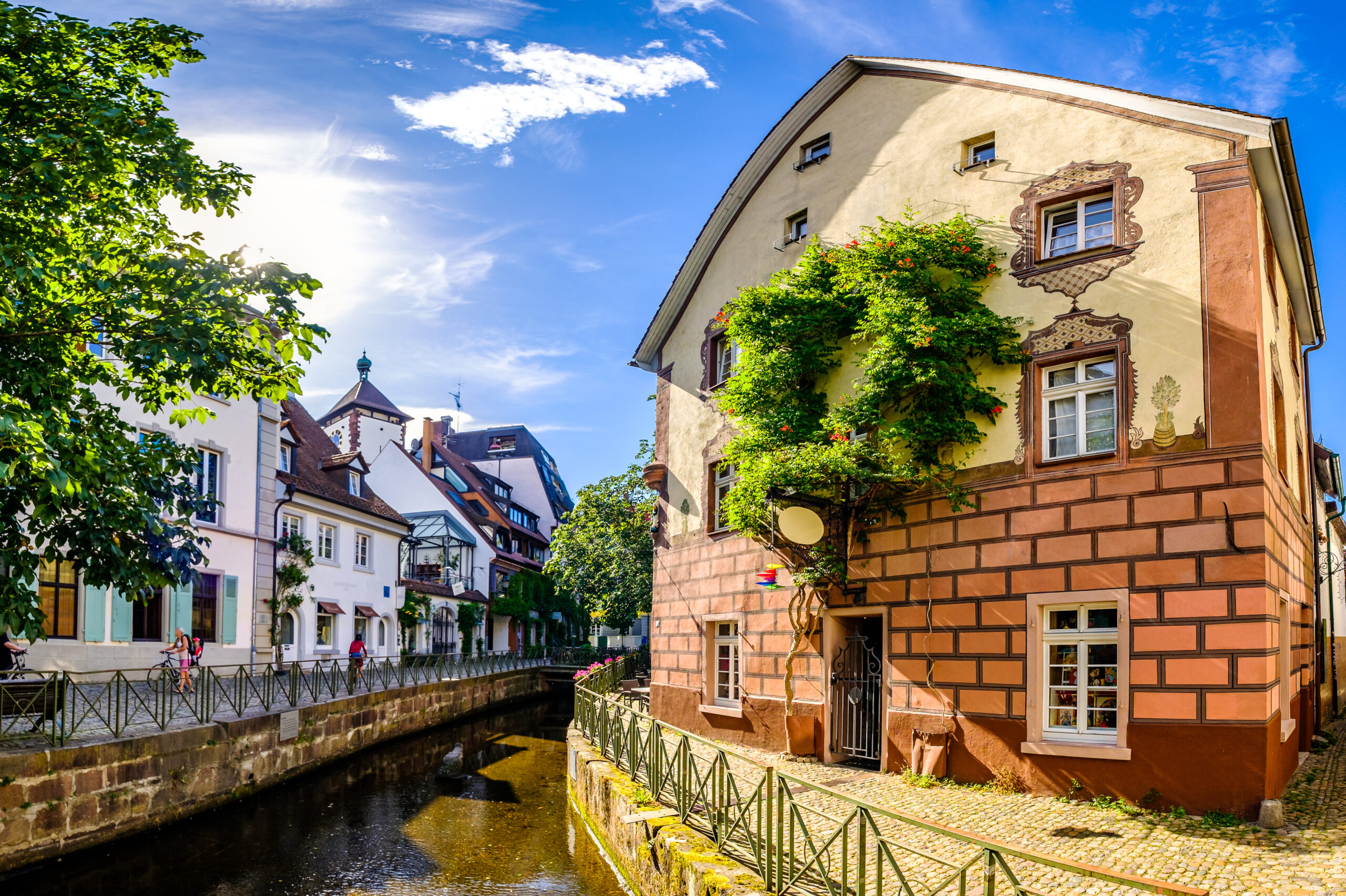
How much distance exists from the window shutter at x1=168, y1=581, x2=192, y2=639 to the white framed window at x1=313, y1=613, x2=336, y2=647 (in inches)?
270

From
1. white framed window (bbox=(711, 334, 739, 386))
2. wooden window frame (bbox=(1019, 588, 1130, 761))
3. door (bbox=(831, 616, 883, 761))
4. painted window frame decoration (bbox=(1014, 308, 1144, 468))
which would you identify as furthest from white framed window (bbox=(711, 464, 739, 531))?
wooden window frame (bbox=(1019, 588, 1130, 761))

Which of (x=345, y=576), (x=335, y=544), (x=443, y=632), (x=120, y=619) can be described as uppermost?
(x=335, y=544)

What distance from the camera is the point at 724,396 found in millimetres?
14641

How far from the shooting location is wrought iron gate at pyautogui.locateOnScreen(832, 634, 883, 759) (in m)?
13.5

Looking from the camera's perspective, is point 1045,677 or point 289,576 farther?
point 289,576

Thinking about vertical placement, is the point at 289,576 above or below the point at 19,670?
above

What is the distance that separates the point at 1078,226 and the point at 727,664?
Result: 9147 millimetres

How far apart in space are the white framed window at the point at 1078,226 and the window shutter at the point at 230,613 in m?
21.7

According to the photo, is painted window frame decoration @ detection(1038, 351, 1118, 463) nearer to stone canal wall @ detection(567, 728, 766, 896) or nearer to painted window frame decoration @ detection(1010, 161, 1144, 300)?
painted window frame decoration @ detection(1010, 161, 1144, 300)

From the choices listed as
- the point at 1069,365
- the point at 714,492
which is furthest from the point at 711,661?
the point at 1069,365

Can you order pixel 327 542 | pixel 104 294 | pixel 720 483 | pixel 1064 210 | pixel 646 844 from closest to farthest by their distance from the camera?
1. pixel 646 844
2. pixel 104 294
3. pixel 1064 210
4. pixel 720 483
5. pixel 327 542

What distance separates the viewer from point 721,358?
57.9 ft

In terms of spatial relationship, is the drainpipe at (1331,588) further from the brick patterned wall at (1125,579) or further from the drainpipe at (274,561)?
the drainpipe at (274,561)

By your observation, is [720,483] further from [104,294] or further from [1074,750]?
[104,294]
